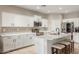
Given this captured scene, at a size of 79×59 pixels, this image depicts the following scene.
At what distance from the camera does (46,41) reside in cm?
233

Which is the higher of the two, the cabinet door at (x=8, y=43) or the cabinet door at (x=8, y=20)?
the cabinet door at (x=8, y=20)

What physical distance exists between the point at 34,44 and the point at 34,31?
1.20ft

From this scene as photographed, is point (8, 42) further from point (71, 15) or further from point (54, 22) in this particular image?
point (71, 15)

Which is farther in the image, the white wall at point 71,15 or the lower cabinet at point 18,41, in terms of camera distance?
the lower cabinet at point 18,41

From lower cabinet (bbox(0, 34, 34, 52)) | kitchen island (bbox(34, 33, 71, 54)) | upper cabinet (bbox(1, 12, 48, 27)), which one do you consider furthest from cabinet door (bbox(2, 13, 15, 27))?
kitchen island (bbox(34, 33, 71, 54))

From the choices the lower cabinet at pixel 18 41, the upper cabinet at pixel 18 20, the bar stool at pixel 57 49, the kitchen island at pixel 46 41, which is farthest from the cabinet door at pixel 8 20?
the bar stool at pixel 57 49

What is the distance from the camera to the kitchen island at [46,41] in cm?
223

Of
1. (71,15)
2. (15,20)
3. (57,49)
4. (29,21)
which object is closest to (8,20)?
(15,20)

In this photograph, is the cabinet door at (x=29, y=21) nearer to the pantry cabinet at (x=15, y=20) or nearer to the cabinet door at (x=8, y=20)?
the pantry cabinet at (x=15, y=20)

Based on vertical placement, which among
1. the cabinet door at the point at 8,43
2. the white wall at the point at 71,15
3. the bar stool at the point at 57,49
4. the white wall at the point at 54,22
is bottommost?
the bar stool at the point at 57,49

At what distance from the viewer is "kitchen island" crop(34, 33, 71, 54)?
223 centimetres

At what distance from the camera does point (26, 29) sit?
225 centimetres

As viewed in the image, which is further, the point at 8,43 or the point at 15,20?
the point at 8,43
